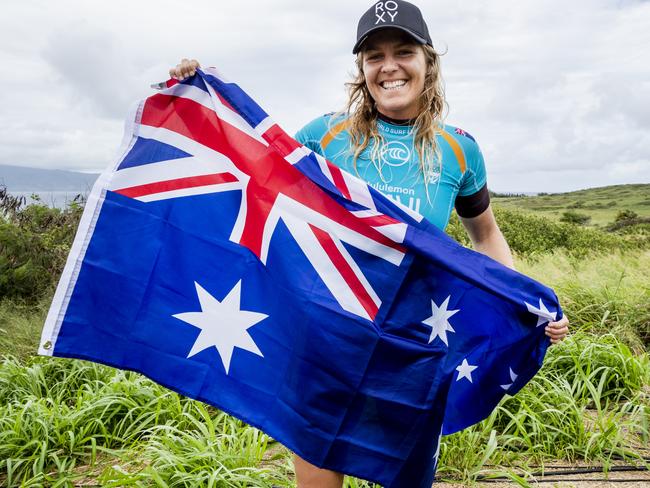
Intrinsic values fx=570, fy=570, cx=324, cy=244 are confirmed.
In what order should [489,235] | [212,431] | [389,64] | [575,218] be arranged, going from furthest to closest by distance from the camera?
[575,218] < [212,431] < [489,235] < [389,64]

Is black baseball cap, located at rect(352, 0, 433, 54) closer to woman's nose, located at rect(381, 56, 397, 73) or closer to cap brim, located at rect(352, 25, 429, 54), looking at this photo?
cap brim, located at rect(352, 25, 429, 54)

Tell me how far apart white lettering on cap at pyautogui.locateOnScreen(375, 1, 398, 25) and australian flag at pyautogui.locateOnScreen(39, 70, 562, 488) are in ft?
2.03

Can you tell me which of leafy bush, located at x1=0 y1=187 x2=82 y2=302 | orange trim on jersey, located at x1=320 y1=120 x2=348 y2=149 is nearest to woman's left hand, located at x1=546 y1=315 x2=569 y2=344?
orange trim on jersey, located at x1=320 y1=120 x2=348 y2=149

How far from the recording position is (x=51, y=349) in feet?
8.02

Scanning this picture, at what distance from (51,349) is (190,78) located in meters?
1.33

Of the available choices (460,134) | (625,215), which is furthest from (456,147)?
(625,215)

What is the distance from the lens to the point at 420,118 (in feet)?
7.99

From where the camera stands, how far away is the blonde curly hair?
2.40 meters

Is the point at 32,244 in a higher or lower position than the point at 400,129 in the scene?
lower

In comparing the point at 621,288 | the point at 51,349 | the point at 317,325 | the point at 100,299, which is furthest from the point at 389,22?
the point at 621,288

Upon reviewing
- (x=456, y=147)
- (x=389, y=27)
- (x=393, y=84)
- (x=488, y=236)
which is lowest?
(x=488, y=236)

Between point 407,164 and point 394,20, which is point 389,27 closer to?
point 394,20

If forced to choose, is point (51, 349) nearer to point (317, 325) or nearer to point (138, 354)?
point (138, 354)

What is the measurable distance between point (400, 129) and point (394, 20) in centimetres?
44
